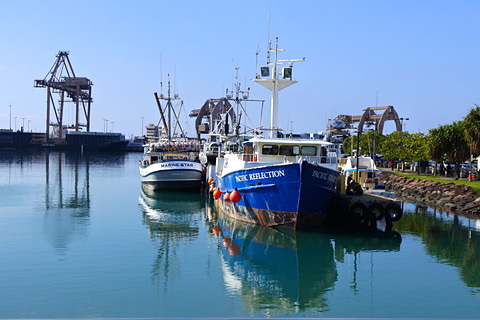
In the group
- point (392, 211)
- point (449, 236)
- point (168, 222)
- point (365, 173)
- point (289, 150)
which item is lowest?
point (168, 222)

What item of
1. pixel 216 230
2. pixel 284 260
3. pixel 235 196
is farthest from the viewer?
pixel 216 230

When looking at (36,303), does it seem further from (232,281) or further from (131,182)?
(131,182)

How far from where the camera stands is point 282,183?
23.5m

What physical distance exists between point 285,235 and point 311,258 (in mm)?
3300

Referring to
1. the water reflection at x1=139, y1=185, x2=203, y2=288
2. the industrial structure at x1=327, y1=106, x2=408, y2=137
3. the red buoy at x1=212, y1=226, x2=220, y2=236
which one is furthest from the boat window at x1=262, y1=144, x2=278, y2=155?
the industrial structure at x1=327, y1=106, x2=408, y2=137

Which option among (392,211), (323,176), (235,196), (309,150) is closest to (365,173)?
(392,211)

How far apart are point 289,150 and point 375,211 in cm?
576

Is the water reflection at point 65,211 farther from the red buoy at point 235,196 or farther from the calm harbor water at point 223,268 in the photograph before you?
the red buoy at point 235,196

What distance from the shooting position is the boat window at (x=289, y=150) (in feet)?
88.1

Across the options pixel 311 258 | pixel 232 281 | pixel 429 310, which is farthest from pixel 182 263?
pixel 429 310

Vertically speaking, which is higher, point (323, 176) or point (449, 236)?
point (323, 176)

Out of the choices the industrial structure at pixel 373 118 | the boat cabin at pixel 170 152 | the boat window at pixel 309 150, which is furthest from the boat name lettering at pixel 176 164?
the industrial structure at pixel 373 118

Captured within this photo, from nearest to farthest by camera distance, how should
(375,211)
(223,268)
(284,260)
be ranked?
(223,268)
(284,260)
(375,211)

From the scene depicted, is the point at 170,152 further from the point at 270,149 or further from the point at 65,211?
the point at 270,149
